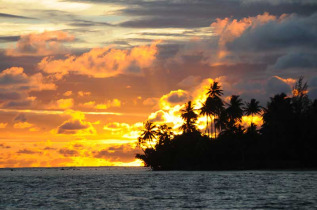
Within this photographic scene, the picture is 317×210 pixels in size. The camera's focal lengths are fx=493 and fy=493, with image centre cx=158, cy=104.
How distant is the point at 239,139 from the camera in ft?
464

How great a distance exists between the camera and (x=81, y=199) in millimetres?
60375

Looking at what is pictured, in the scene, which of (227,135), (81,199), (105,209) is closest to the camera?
(105,209)

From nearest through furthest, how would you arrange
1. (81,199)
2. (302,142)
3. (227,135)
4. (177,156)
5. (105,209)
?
1. (105,209)
2. (81,199)
3. (302,142)
4. (227,135)
5. (177,156)

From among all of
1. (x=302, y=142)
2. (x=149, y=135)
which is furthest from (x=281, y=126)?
(x=149, y=135)

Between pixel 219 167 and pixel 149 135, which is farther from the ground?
pixel 149 135

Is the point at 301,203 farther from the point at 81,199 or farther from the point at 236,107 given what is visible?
the point at 236,107

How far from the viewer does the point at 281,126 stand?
127 meters

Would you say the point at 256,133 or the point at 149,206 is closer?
the point at 149,206

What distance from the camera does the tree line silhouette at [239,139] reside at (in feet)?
415

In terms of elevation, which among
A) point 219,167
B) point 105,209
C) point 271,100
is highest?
point 271,100

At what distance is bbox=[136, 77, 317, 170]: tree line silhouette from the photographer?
12638cm

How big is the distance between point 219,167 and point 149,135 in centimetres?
2721

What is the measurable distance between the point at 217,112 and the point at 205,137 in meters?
8.94

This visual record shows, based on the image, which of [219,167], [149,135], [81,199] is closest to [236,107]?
[219,167]
